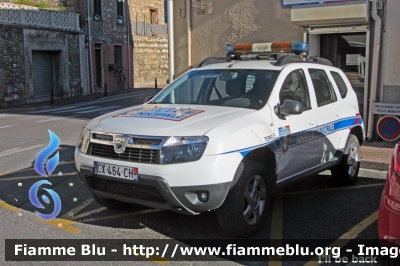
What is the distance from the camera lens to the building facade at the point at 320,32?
974 centimetres

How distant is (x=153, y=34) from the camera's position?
36.3 metres

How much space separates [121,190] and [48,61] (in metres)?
22.7

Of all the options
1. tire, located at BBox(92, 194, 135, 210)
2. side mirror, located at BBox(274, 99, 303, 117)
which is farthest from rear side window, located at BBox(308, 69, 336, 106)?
tire, located at BBox(92, 194, 135, 210)

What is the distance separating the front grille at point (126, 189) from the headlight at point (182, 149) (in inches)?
13.1

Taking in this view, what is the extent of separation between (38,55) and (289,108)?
863 inches

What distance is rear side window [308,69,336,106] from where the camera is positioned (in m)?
6.19

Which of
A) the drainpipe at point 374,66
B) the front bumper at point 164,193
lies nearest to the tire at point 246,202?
the front bumper at point 164,193

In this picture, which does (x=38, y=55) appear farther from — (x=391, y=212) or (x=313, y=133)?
(x=391, y=212)

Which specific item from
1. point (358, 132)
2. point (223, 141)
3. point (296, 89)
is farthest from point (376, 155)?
point (223, 141)

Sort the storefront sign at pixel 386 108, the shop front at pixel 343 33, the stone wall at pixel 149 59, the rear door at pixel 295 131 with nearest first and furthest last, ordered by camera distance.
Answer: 1. the rear door at pixel 295 131
2. the storefront sign at pixel 386 108
3. the shop front at pixel 343 33
4. the stone wall at pixel 149 59

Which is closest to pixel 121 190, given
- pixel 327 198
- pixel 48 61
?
pixel 327 198

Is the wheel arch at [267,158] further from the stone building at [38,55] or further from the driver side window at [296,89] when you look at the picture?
the stone building at [38,55]

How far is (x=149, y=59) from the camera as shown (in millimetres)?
36250

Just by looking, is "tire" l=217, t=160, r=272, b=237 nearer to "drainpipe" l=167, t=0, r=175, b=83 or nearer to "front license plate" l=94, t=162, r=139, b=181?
"front license plate" l=94, t=162, r=139, b=181
